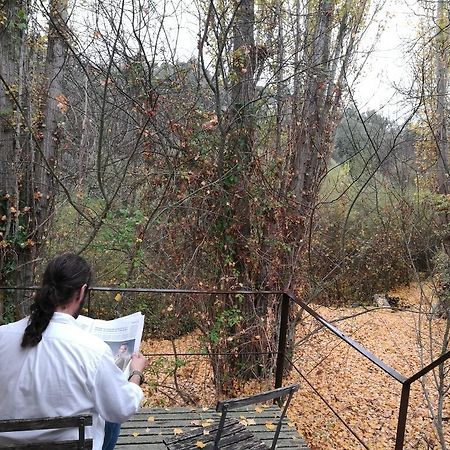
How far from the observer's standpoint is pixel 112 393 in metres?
1.94

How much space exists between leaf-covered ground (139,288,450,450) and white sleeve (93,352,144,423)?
3522 millimetres

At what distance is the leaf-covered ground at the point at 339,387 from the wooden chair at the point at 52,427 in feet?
12.1

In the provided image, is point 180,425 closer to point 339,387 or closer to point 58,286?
point 58,286

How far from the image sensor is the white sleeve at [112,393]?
1.92 meters

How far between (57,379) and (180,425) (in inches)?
80.4

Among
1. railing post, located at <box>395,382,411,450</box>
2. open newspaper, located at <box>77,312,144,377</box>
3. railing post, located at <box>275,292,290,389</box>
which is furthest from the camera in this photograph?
railing post, located at <box>275,292,290,389</box>

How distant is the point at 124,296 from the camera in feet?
22.4

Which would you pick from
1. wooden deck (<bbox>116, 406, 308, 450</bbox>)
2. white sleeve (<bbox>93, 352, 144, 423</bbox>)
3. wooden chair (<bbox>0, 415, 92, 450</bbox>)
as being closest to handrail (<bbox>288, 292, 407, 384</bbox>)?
wooden deck (<bbox>116, 406, 308, 450</bbox>)

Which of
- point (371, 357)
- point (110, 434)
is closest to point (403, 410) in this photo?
point (371, 357)

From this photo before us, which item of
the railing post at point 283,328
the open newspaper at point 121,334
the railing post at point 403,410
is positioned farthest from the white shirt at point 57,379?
the railing post at point 283,328

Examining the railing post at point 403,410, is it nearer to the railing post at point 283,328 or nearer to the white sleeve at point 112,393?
the white sleeve at point 112,393

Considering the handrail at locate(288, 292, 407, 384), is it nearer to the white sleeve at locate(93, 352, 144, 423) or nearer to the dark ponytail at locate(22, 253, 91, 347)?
the white sleeve at locate(93, 352, 144, 423)

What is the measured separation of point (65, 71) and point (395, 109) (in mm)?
5097

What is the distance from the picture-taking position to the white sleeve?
192cm
